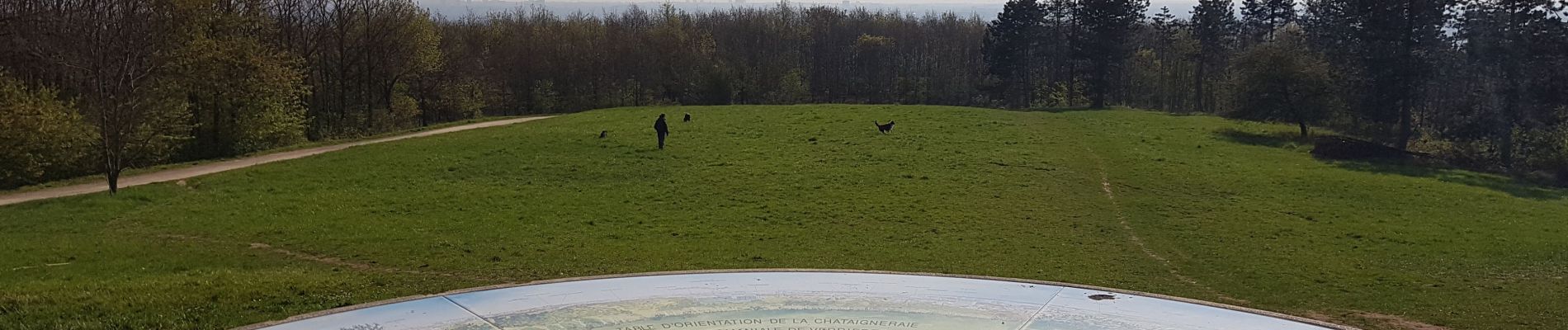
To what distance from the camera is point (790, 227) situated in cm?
2089

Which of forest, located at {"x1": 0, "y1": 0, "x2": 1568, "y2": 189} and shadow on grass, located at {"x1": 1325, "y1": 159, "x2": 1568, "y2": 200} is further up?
forest, located at {"x1": 0, "y1": 0, "x2": 1568, "y2": 189}

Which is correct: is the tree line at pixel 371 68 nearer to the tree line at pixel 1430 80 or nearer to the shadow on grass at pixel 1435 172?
the shadow on grass at pixel 1435 172

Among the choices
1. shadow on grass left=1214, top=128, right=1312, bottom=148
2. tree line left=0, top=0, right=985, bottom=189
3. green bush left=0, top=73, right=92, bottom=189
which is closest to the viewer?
green bush left=0, top=73, right=92, bottom=189

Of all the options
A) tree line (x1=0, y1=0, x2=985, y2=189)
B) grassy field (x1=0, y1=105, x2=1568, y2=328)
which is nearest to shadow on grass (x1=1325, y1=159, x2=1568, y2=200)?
grassy field (x1=0, y1=105, x2=1568, y2=328)

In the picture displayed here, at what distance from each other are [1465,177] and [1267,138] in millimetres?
11989

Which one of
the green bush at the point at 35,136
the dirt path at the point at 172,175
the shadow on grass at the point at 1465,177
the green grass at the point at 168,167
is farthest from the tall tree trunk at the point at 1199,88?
the green bush at the point at 35,136

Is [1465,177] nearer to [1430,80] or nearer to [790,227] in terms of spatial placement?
[1430,80]

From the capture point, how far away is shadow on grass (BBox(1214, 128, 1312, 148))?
1649 inches

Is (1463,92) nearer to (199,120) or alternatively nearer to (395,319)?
(395,319)

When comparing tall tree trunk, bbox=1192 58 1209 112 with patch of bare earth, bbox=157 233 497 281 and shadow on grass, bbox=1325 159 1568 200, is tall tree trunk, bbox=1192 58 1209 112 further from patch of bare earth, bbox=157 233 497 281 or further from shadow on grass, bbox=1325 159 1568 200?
patch of bare earth, bbox=157 233 497 281

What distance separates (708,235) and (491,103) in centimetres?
5465

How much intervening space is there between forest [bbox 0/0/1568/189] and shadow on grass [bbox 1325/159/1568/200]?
5.53 feet

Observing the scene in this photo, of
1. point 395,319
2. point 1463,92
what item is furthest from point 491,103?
point 395,319

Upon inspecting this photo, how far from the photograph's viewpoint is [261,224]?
1950 centimetres
